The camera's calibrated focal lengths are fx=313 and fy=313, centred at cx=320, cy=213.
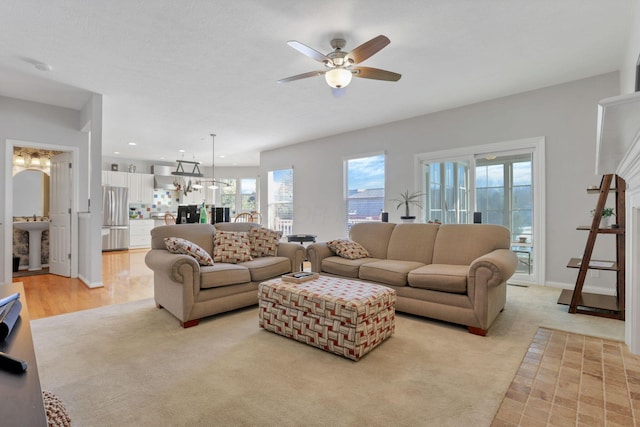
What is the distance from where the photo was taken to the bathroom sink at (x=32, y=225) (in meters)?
5.10

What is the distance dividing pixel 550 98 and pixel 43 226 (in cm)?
800

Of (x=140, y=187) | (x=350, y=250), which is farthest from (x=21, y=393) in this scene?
(x=140, y=187)

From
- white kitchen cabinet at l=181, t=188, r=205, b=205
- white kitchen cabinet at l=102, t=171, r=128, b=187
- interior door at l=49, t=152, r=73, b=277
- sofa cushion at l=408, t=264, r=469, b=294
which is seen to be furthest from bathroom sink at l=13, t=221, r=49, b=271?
sofa cushion at l=408, t=264, r=469, b=294

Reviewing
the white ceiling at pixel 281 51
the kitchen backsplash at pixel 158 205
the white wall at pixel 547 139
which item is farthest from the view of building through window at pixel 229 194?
the white ceiling at pixel 281 51

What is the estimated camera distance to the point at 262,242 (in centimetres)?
389

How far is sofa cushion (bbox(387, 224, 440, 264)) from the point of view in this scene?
360 centimetres

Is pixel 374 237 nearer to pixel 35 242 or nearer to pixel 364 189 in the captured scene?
pixel 364 189

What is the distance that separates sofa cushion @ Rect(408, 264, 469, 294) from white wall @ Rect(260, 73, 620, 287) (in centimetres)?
212

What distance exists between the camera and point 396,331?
2.68m

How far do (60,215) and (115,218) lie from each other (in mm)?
3382

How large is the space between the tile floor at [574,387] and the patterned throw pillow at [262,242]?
107 inches

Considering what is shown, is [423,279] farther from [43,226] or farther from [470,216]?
[43,226]

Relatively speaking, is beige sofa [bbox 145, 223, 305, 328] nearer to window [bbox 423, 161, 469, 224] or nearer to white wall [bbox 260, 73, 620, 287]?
window [bbox 423, 161, 469, 224]

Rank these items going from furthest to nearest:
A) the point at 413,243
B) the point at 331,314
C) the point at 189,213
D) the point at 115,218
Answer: the point at 115,218
the point at 189,213
the point at 413,243
the point at 331,314
